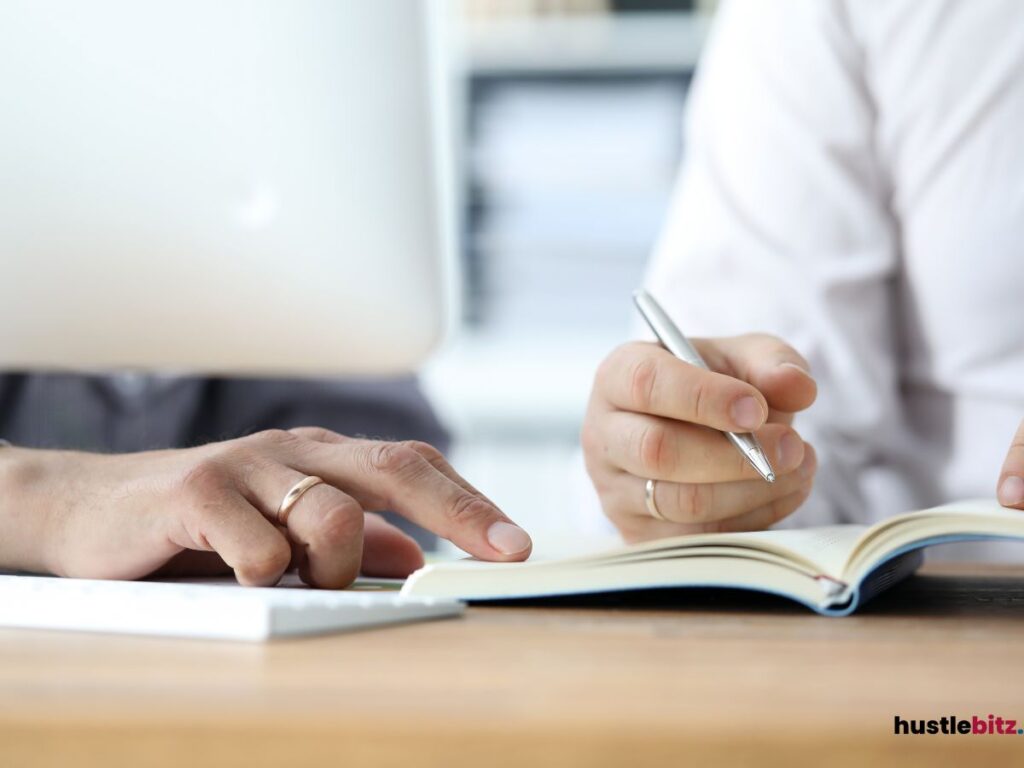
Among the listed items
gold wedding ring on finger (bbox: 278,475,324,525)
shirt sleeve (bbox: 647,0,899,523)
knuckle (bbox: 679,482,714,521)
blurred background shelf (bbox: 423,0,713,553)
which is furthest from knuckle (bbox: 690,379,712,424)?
blurred background shelf (bbox: 423,0,713,553)

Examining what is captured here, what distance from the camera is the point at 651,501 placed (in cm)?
76

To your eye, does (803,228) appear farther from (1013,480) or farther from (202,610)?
(202,610)

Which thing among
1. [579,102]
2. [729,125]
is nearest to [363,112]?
[729,125]

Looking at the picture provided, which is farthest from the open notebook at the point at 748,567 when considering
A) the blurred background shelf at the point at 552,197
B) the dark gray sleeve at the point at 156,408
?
the blurred background shelf at the point at 552,197

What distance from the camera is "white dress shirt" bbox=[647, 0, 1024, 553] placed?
45.3 inches

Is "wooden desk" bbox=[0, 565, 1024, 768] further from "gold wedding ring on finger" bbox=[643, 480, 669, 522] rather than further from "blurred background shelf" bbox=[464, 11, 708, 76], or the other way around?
"blurred background shelf" bbox=[464, 11, 708, 76]

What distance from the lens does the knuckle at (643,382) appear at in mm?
671

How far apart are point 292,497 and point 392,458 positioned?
0.07m

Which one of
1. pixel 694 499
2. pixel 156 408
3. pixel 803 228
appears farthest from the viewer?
pixel 803 228

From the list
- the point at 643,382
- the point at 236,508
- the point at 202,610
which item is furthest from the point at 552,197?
the point at 202,610

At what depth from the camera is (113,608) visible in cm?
46

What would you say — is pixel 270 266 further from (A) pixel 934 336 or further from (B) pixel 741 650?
(A) pixel 934 336

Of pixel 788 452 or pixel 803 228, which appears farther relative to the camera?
pixel 803 228

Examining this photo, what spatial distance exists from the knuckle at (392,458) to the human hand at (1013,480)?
31 centimetres
